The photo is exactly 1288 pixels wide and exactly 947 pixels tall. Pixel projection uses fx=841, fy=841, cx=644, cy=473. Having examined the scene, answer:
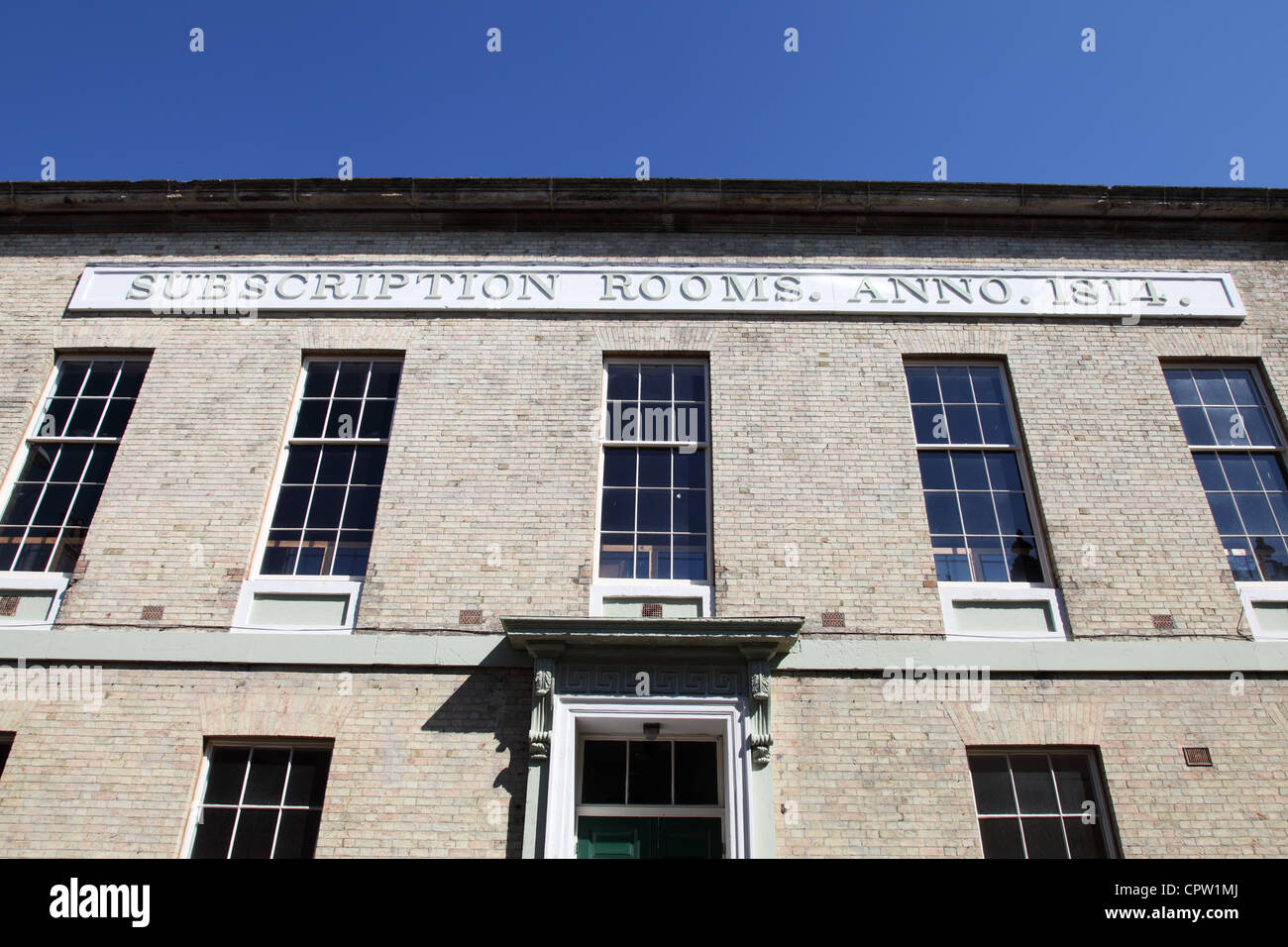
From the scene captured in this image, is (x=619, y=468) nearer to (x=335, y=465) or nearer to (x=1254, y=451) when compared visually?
(x=335, y=465)

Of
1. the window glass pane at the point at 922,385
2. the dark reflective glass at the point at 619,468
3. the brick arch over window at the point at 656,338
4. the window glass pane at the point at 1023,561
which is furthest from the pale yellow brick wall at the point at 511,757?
the brick arch over window at the point at 656,338

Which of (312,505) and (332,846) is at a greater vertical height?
(312,505)

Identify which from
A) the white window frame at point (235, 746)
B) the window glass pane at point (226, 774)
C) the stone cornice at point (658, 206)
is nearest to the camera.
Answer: the white window frame at point (235, 746)

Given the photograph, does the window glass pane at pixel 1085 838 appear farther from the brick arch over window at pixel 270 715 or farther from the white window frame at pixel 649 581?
the brick arch over window at pixel 270 715

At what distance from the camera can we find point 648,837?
6883mm

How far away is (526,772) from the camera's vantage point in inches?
268

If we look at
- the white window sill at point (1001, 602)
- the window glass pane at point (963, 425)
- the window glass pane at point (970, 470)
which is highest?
the window glass pane at point (963, 425)

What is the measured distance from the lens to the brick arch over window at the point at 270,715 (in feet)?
22.9

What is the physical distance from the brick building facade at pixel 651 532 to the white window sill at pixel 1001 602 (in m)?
0.04

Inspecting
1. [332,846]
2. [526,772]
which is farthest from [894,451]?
[332,846]

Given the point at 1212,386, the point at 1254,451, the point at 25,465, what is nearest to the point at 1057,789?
the point at 1254,451

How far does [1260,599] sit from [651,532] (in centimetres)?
560
